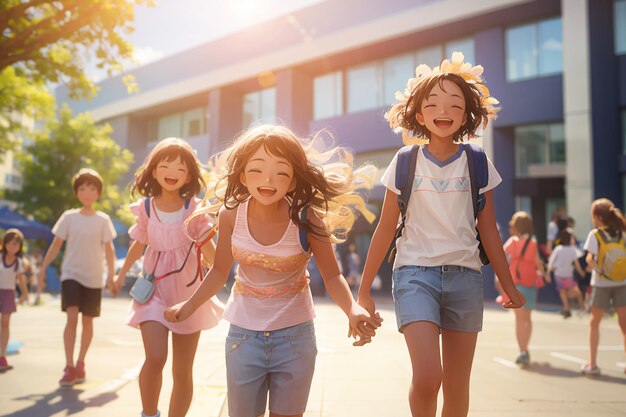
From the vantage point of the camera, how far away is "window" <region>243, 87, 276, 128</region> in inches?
1088

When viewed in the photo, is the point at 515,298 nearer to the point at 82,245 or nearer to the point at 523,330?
the point at 523,330

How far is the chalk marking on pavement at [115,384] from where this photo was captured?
525cm

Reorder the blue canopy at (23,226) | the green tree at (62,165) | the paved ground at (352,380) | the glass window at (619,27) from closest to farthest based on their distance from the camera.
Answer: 1. the paved ground at (352,380)
2. the glass window at (619,27)
3. the blue canopy at (23,226)
4. the green tree at (62,165)

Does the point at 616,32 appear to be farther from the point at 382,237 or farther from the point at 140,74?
the point at 140,74

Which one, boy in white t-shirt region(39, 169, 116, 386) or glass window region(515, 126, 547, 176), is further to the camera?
glass window region(515, 126, 547, 176)

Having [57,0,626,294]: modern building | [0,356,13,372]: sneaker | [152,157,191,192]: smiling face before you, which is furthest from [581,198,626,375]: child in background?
[57,0,626,294]: modern building

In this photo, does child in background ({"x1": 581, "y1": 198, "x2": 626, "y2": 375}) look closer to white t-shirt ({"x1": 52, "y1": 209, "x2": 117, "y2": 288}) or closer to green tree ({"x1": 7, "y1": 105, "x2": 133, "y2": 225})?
white t-shirt ({"x1": 52, "y1": 209, "x2": 117, "y2": 288})

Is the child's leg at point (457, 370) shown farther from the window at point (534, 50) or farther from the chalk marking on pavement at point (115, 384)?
the window at point (534, 50)

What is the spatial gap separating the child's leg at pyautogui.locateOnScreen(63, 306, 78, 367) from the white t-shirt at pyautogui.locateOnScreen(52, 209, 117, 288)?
0.29 metres

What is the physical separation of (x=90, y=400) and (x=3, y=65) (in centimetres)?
530

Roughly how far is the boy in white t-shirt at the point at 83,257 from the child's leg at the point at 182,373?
2.37 metres

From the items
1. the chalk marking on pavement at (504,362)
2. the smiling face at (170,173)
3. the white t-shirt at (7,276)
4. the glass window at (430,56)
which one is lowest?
the chalk marking on pavement at (504,362)

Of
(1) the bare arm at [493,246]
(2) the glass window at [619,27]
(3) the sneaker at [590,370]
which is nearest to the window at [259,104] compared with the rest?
(2) the glass window at [619,27]

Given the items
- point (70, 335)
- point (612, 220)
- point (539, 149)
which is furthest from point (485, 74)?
point (70, 335)
